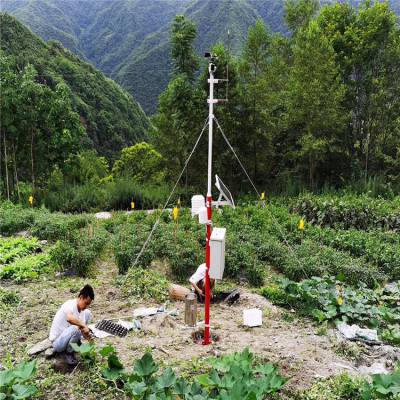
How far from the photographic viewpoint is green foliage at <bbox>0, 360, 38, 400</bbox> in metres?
3.38

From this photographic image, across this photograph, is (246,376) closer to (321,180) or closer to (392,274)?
(392,274)

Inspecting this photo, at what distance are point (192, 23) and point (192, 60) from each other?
1.05 meters

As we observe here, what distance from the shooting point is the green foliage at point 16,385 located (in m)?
3.38

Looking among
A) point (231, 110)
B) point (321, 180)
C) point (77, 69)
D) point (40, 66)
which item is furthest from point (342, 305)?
point (77, 69)

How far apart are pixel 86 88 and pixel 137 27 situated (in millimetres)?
50785

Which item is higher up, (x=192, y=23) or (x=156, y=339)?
(x=192, y=23)

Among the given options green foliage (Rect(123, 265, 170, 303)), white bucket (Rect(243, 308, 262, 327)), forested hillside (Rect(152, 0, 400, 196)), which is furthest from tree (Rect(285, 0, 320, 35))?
white bucket (Rect(243, 308, 262, 327))

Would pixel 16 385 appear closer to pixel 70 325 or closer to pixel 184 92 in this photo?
pixel 70 325

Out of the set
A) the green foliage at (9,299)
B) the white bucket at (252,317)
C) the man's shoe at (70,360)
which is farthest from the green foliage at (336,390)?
the green foliage at (9,299)

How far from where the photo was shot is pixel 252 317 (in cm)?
541

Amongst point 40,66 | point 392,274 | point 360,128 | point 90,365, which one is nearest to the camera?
point 90,365

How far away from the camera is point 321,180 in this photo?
14.8m

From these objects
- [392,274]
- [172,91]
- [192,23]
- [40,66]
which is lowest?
[392,274]

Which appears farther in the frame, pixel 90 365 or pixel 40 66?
pixel 40 66
